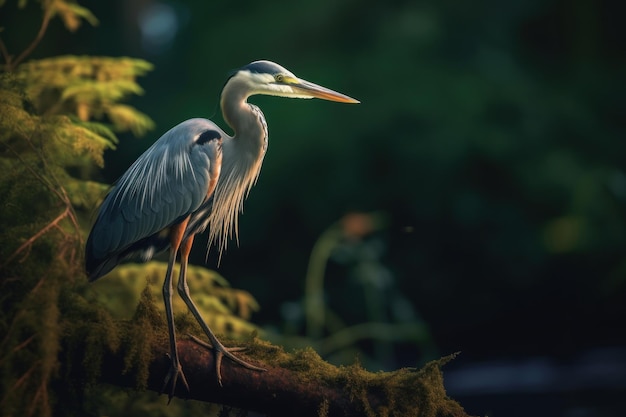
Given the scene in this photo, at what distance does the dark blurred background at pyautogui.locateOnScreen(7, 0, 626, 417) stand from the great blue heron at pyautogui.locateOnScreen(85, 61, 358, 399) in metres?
4.65

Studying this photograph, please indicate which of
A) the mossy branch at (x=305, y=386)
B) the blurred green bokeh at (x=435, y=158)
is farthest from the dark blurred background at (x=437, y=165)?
the mossy branch at (x=305, y=386)

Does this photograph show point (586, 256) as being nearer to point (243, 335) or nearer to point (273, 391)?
point (243, 335)

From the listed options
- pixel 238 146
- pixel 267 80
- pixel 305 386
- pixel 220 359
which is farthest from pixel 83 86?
pixel 305 386

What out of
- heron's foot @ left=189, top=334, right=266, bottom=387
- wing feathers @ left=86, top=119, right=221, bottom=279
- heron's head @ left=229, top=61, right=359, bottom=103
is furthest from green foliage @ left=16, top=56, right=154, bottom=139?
heron's foot @ left=189, top=334, right=266, bottom=387

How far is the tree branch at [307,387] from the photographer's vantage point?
2693 millimetres

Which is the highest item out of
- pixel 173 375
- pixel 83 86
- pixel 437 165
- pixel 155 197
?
pixel 437 165

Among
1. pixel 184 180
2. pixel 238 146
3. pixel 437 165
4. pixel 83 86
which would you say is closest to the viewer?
pixel 184 180

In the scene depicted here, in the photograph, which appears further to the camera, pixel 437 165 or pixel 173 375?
pixel 437 165

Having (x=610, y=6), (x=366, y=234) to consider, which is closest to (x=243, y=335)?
(x=366, y=234)

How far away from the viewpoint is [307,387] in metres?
2.72

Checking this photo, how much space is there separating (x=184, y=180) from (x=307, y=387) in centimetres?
87

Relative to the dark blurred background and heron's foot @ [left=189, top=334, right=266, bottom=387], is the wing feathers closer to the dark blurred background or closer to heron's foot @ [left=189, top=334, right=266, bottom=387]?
heron's foot @ [left=189, top=334, right=266, bottom=387]

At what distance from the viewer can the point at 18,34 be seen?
7.32 meters

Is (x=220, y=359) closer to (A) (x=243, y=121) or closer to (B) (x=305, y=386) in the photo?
(B) (x=305, y=386)
